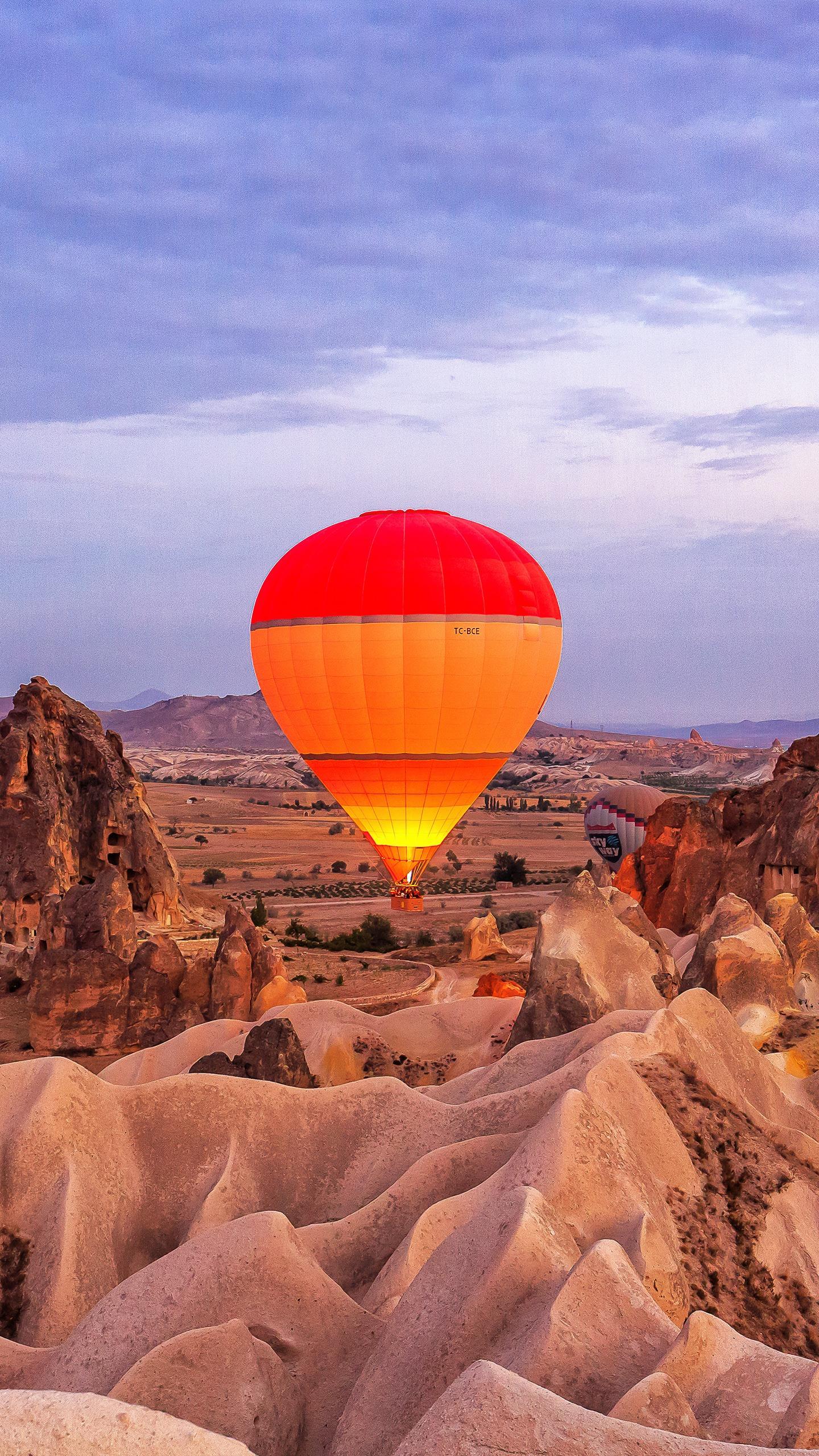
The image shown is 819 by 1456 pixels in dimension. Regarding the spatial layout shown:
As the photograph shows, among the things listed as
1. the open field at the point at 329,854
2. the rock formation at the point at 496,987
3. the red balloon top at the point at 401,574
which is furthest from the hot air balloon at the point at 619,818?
the rock formation at the point at 496,987

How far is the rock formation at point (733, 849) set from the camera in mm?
28844

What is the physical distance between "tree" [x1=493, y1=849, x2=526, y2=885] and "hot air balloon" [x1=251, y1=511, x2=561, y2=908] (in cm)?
3210

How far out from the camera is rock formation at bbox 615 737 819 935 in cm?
2884

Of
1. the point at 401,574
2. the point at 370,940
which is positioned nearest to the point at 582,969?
the point at 401,574

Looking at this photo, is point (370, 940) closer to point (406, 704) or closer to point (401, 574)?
point (406, 704)

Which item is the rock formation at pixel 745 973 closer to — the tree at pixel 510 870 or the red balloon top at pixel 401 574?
the red balloon top at pixel 401 574

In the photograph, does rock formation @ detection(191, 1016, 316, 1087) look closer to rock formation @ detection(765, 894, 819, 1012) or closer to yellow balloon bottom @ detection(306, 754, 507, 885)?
rock formation @ detection(765, 894, 819, 1012)

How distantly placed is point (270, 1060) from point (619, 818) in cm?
3947

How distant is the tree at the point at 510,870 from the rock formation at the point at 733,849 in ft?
96.3

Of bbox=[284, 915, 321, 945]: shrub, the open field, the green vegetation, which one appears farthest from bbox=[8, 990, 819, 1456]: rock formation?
the open field

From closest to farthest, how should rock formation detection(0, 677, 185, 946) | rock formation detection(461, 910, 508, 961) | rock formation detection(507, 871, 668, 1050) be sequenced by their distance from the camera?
rock formation detection(507, 871, 668, 1050), rock formation detection(461, 910, 508, 961), rock formation detection(0, 677, 185, 946)

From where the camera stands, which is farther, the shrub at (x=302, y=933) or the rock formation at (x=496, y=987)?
the shrub at (x=302, y=933)

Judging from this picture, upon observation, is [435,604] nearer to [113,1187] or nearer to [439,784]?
[439,784]

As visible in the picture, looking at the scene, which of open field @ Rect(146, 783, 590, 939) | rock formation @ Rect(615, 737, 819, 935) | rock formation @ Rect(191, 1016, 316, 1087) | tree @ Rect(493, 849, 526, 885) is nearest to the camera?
rock formation @ Rect(191, 1016, 316, 1087)
